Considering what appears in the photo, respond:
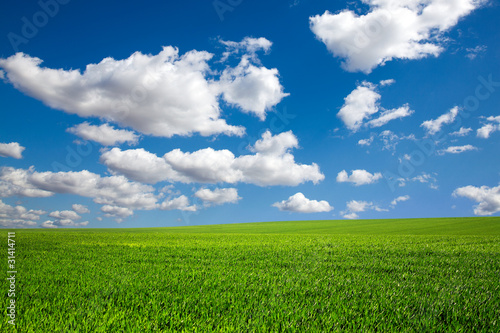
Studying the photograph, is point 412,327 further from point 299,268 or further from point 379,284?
point 299,268

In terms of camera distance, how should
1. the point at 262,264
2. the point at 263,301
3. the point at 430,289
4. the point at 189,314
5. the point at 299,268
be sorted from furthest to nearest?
the point at 262,264, the point at 299,268, the point at 430,289, the point at 263,301, the point at 189,314

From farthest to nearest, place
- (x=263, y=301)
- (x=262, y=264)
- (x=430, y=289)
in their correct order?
(x=262, y=264) < (x=430, y=289) < (x=263, y=301)

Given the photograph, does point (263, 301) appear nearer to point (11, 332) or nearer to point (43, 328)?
point (43, 328)

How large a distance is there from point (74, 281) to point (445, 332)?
29.3 feet

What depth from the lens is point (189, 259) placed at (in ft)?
40.5

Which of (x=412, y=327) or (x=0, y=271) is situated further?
(x=0, y=271)

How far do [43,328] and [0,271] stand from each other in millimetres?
6494

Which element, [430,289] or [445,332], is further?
[430,289]

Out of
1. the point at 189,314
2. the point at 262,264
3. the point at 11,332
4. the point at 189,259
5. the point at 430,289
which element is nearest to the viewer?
the point at 11,332

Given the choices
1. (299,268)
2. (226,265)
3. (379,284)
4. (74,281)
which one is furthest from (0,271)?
(379,284)

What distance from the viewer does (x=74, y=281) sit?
318 inches

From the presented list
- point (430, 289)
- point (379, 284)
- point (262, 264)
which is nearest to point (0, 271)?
point (262, 264)

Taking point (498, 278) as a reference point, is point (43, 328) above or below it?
above

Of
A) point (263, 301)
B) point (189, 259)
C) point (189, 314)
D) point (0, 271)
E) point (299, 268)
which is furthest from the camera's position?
point (189, 259)
